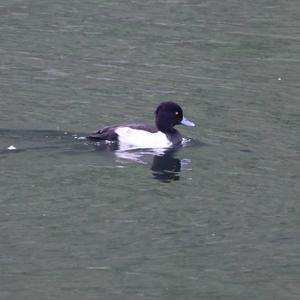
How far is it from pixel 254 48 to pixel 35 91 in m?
5.66

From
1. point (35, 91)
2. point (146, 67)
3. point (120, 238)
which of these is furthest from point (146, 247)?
point (146, 67)

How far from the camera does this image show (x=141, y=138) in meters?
16.3

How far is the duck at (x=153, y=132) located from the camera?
16047 millimetres

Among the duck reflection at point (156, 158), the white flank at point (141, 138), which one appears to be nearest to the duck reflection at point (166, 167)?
the duck reflection at point (156, 158)

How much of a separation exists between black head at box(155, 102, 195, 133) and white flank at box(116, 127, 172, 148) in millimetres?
162

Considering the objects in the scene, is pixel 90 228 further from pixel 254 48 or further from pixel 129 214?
pixel 254 48

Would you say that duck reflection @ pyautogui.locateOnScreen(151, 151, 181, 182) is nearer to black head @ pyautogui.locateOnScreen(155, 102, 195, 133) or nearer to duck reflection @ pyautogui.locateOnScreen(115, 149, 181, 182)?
duck reflection @ pyautogui.locateOnScreen(115, 149, 181, 182)

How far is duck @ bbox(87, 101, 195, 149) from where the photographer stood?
16047 millimetres

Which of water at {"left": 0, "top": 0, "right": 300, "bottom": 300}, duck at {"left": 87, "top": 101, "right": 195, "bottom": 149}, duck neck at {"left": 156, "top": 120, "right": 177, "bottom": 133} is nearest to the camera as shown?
water at {"left": 0, "top": 0, "right": 300, "bottom": 300}

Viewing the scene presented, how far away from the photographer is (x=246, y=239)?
1213 cm

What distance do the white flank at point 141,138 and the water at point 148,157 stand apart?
0.54ft

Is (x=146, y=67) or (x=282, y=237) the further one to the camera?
(x=146, y=67)

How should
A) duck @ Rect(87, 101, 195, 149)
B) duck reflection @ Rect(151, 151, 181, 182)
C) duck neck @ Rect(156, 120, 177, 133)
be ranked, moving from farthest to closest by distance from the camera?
duck neck @ Rect(156, 120, 177, 133) < duck @ Rect(87, 101, 195, 149) < duck reflection @ Rect(151, 151, 181, 182)

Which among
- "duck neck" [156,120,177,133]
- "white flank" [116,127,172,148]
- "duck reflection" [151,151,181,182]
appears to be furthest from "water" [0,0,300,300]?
"duck neck" [156,120,177,133]
